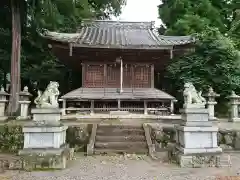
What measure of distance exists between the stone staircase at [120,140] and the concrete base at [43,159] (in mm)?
1983

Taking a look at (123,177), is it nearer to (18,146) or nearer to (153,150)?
(153,150)

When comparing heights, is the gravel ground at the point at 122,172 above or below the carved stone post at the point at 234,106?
below

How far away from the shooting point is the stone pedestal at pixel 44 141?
25.4 feet

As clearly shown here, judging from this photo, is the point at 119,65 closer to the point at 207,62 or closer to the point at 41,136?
the point at 207,62

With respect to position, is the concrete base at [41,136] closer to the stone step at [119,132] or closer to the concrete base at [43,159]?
the concrete base at [43,159]

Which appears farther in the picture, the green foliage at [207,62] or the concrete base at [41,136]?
the green foliage at [207,62]

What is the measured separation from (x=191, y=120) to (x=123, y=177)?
2951 millimetres

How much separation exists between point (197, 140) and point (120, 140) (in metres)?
3.31

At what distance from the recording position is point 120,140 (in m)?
10.4

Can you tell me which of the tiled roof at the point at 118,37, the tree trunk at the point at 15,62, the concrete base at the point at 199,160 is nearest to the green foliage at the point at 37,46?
the tree trunk at the point at 15,62

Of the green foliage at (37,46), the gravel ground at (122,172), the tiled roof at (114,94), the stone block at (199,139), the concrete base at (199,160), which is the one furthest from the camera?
the green foliage at (37,46)

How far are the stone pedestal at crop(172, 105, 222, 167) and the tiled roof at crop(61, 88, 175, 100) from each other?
7.21 meters

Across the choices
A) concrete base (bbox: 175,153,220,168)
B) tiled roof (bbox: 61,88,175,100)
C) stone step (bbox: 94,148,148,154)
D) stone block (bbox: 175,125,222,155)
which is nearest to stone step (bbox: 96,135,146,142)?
stone step (bbox: 94,148,148,154)

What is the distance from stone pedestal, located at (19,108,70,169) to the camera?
25.4ft
